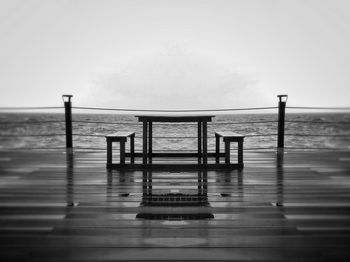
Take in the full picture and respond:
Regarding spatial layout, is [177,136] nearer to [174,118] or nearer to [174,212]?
[174,118]

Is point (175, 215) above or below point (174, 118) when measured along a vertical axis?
below

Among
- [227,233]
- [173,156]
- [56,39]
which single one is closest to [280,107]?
[173,156]

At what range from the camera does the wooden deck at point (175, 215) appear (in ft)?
5.58

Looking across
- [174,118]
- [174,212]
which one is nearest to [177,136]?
[174,118]

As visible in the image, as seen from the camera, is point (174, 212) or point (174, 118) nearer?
point (174, 212)

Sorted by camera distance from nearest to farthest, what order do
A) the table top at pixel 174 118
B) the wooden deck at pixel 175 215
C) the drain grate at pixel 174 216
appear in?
the wooden deck at pixel 175 215 → the drain grate at pixel 174 216 → the table top at pixel 174 118

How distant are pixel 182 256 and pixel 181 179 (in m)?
1.90

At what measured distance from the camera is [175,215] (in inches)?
89.6

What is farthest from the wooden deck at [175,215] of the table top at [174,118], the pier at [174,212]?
the table top at [174,118]

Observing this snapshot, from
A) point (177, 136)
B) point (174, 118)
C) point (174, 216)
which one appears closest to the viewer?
A: point (174, 216)

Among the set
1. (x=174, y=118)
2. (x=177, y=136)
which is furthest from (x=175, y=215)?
(x=177, y=136)

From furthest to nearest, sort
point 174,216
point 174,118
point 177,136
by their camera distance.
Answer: point 177,136
point 174,118
point 174,216

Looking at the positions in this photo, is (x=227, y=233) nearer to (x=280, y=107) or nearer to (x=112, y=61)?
(x=280, y=107)

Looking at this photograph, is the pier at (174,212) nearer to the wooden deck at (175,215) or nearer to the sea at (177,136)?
the wooden deck at (175,215)
